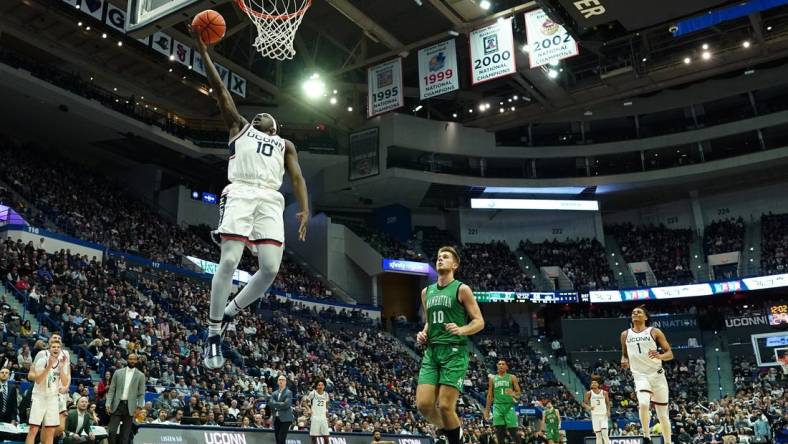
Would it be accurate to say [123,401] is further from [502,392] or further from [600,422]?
[600,422]

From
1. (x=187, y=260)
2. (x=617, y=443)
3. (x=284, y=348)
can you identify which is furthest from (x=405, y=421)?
(x=187, y=260)

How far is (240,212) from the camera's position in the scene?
6.23 m

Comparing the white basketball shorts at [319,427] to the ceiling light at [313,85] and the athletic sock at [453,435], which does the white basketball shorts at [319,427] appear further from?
the ceiling light at [313,85]

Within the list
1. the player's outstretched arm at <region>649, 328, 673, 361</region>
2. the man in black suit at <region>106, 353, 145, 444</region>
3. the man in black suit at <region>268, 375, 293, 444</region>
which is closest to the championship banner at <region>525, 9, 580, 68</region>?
the player's outstretched arm at <region>649, 328, 673, 361</region>

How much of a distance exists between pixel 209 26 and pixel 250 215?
1946 mm

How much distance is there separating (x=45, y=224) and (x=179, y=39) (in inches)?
391

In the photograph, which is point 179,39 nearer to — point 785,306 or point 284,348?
point 284,348

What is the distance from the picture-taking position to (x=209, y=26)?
266 inches

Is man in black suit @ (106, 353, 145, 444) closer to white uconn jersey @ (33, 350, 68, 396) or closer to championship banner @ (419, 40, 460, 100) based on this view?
white uconn jersey @ (33, 350, 68, 396)

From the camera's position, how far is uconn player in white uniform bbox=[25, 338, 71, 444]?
11.0 m

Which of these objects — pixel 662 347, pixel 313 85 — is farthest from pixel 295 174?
pixel 313 85

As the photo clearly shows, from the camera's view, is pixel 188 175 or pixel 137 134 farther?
pixel 188 175

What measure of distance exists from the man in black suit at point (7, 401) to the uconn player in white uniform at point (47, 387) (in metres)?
1.73

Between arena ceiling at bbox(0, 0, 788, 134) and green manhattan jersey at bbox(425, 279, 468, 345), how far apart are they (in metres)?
25.6
